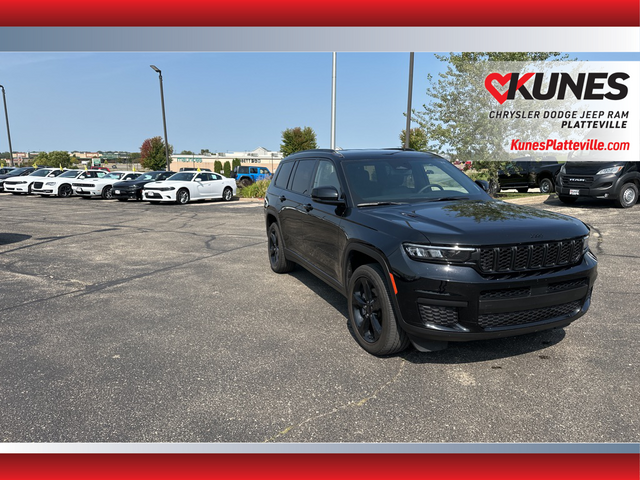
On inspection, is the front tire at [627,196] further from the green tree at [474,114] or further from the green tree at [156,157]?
the green tree at [156,157]

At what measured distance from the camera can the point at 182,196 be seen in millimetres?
20172

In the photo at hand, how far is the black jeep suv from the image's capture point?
329 cm

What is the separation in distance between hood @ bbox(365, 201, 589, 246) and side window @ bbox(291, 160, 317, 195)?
1684 millimetres

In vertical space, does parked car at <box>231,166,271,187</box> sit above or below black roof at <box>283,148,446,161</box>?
below

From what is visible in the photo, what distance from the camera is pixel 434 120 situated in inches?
807

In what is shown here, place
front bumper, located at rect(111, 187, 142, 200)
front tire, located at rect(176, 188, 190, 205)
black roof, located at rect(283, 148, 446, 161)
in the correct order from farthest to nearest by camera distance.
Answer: front bumper, located at rect(111, 187, 142, 200) < front tire, located at rect(176, 188, 190, 205) < black roof, located at rect(283, 148, 446, 161)

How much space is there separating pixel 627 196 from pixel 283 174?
11702mm

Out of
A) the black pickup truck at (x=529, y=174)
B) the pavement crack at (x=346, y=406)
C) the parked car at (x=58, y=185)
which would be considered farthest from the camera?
the parked car at (x=58, y=185)

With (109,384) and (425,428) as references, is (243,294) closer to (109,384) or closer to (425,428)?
(109,384)

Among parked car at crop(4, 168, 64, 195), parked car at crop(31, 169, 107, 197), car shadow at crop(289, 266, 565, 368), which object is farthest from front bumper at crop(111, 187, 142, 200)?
car shadow at crop(289, 266, 565, 368)

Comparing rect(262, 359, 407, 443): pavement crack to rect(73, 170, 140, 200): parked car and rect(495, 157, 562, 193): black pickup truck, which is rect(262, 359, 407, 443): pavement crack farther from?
rect(73, 170, 140, 200): parked car

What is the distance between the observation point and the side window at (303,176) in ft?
18.8

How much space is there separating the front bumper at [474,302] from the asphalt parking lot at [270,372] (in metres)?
0.42

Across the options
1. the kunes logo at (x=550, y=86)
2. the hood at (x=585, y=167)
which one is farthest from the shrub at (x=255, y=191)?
the hood at (x=585, y=167)
